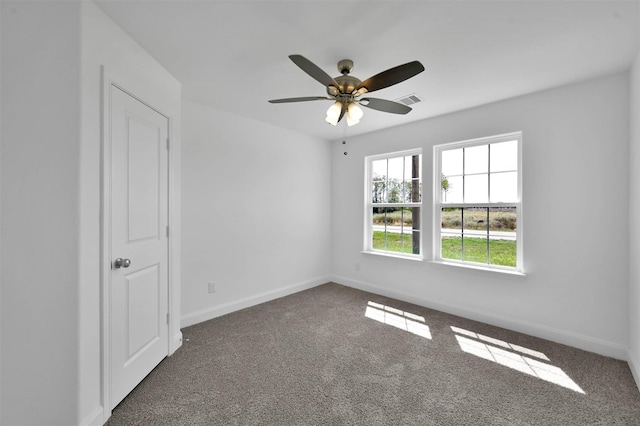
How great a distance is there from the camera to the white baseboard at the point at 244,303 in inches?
123

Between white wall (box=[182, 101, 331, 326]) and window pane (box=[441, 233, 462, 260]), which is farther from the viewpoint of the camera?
window pane (box=[441, 233, 462, 260])

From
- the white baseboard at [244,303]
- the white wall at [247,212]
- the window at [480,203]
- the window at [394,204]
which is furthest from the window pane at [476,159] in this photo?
the white baseboard at [244,303]

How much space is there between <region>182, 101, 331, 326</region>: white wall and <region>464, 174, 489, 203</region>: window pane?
2.28 meters

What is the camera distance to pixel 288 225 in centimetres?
426

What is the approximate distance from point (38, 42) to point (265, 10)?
1.22 m

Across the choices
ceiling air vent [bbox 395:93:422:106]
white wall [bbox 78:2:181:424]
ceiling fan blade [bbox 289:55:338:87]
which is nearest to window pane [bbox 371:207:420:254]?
ceiling air vent [bbox 395:93:422:106]

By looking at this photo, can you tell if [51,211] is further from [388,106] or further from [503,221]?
[503,221]

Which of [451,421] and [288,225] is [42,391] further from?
[288,225]

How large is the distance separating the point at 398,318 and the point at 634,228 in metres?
2.30

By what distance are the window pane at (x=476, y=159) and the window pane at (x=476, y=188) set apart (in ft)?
0.28

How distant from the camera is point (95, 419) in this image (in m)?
1.60

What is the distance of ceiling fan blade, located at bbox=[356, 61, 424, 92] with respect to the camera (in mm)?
1700

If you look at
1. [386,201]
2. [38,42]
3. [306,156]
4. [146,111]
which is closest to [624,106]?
[386,201]

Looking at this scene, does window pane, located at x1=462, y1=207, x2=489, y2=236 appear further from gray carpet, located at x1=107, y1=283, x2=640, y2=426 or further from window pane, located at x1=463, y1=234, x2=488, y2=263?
gray carpet, located at x1=107, y1=283, x2=640, y2=426
